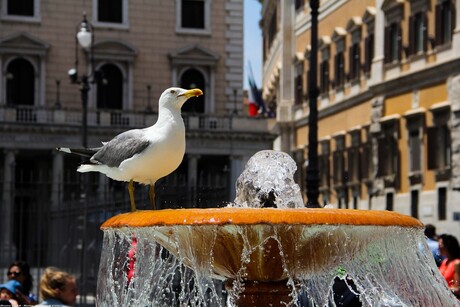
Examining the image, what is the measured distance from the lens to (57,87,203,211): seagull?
7.93 m

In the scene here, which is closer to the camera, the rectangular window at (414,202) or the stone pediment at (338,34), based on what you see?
the rectangular window at (414,202)

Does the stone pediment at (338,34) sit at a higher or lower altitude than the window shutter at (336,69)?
higher

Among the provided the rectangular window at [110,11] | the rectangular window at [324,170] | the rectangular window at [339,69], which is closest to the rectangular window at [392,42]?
the rectangular window at [339,69]

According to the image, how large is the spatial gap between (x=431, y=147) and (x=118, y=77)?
16117 millimetres

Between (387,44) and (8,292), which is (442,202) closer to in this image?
(387,44)

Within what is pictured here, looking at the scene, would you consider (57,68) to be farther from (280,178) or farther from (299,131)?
(280,178)

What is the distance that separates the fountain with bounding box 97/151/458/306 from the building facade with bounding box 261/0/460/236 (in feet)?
59.4

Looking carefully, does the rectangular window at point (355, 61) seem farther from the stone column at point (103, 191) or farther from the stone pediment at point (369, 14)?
the stone column at point (103, 191)

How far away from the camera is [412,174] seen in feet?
100

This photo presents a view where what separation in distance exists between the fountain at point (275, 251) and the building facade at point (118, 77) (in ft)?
97.3

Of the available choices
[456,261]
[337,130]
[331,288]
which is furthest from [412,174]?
[331,288]

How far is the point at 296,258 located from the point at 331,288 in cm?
101

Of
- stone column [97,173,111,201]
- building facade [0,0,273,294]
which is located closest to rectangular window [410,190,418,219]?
stone column [97,173,111,201]

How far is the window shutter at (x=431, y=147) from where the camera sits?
29237 millimetres
